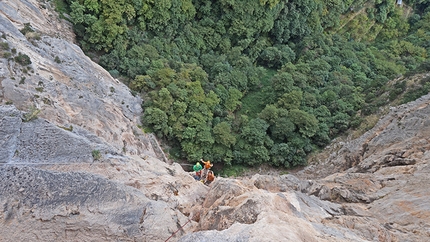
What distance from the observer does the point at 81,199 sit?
11.4 meters

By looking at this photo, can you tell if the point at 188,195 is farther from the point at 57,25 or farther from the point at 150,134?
the point at 57,25

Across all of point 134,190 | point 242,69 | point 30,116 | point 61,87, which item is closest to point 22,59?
point 61,87

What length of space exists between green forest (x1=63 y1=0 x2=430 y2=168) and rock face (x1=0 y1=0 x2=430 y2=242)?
34.2 ft

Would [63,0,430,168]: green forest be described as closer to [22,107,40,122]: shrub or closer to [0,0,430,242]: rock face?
[0,0,430,242]: rock face

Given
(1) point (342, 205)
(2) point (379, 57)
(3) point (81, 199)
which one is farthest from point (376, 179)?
(2) point (379, 57)

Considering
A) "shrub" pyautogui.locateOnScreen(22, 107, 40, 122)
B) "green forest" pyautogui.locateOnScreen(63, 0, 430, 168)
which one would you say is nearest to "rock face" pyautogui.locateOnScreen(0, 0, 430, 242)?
"shrub" pyautogui.locateOnScreen(22, 107, 40, 122)

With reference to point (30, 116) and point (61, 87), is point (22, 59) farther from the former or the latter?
point (30, 116)

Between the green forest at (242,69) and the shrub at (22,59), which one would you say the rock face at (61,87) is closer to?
the shrub at (22,59)

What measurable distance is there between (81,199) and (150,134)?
15851mm

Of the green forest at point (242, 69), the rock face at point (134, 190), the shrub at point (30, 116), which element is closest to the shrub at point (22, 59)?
the rock face at point (134, 190)

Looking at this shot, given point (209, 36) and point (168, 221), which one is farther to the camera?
point (209, 36)

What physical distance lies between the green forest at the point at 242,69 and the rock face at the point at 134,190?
10.4 meters

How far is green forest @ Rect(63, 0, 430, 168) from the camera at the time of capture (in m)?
29.8

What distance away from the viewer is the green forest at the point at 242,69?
29812 mm
